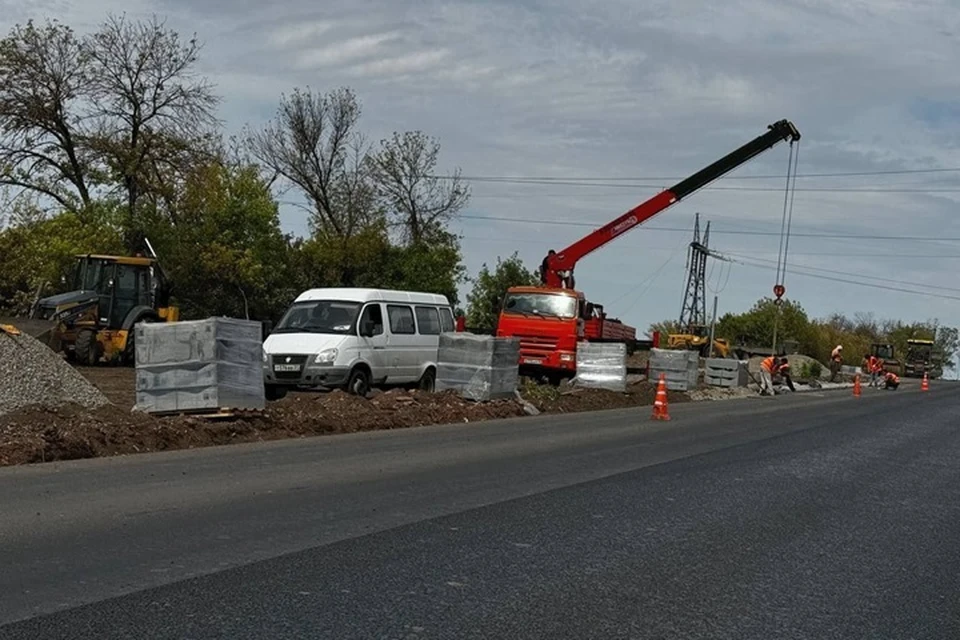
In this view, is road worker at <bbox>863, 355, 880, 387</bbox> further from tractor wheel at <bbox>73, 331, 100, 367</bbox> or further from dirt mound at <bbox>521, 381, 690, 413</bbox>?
tractor wheel at <bbox>73, 331, 100, 367</bbox>

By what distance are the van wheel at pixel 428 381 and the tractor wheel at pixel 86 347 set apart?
917cm

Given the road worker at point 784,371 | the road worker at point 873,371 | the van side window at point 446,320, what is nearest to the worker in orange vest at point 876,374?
the road worker at point 873,371

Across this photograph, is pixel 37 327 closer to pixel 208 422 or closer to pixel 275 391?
pixel 275 391

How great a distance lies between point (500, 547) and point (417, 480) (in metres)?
3.45

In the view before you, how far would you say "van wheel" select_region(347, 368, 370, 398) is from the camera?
20.2 meters

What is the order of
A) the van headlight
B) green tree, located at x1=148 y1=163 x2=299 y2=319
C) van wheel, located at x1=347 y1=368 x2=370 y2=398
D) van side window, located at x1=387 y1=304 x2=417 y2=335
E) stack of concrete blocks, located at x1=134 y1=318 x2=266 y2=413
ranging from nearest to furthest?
stack of concrete blocks, located at x1=134 y1=318 x2=266 y2=413 → the van headlight → van wheel, located at x1=347 y1=368 x2=370 y2=398 → van side window, located at x1=387 y1=304 x2=417 y2=335 → green tree, located at x1=148 y1=163 x2=299 y2=319

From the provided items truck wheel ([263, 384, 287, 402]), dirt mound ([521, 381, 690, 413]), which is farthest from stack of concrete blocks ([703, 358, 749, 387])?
truck wheel ([263, 384, 287, 402])

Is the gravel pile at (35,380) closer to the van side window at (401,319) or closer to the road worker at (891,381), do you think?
the van side window at (401,319)

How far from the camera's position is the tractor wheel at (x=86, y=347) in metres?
26.4

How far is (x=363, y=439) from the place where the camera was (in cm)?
1577

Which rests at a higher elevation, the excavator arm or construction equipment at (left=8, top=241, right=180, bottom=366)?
the excavator arm

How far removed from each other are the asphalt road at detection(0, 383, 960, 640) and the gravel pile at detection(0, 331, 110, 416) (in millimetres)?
2897

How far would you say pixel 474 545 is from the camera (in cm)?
796

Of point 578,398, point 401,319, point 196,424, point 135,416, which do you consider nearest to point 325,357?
point 401,319
